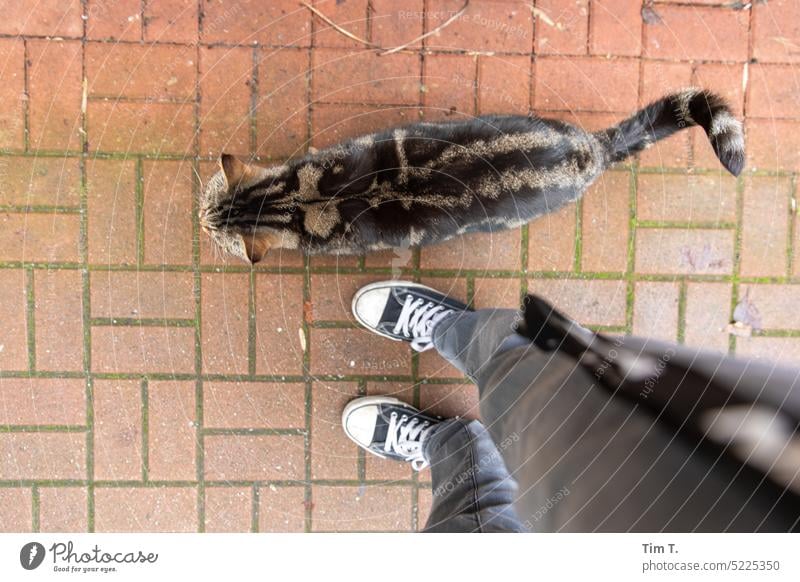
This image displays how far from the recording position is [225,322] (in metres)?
1.61

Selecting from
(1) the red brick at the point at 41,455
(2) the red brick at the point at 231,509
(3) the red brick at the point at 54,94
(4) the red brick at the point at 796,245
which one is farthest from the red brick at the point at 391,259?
(4) the red brick at the point at 796,245

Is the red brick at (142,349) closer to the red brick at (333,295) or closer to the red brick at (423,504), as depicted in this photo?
the red brick at (333,295)

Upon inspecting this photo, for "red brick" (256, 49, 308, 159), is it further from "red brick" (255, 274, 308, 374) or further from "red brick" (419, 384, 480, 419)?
"red brick" (419, 384, 480, 419)

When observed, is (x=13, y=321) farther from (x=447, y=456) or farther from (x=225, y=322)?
(x=447, y=456)

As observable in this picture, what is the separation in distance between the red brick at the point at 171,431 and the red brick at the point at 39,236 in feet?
1.61

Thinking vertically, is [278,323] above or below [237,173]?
below

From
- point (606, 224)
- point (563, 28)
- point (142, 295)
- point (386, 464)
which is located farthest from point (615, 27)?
point (142, 295)

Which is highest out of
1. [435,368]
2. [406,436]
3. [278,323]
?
[278,323]

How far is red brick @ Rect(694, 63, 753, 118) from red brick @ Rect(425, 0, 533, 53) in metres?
0.54

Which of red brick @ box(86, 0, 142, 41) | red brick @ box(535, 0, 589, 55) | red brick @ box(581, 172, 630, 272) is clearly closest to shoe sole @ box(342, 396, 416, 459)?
red brick @ box(581, 172, 630, 272)

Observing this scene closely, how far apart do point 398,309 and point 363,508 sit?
0.66 meters

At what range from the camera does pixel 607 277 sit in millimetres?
1628

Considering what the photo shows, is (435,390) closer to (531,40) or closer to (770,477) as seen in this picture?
(770,477)
